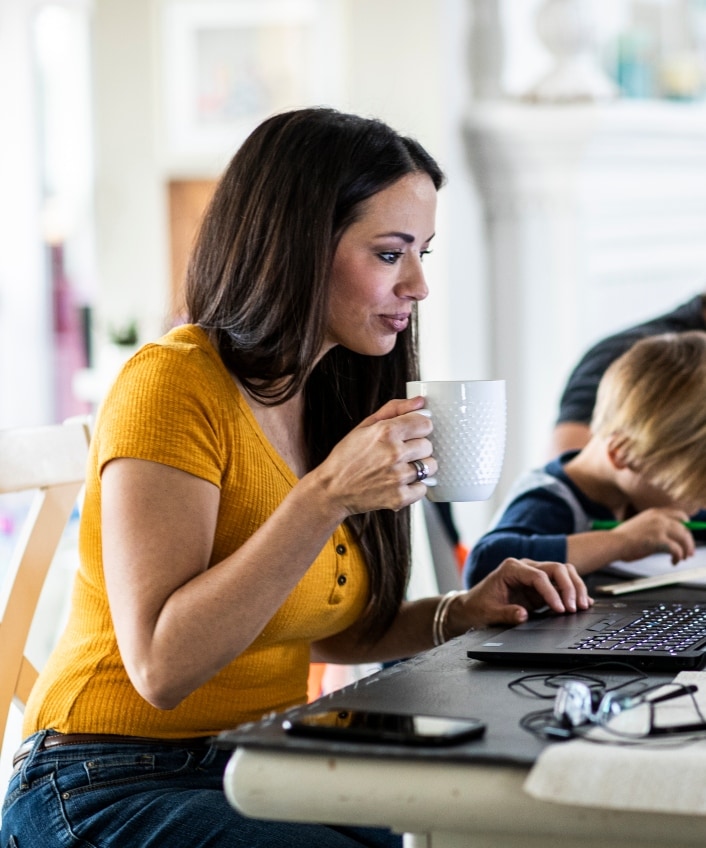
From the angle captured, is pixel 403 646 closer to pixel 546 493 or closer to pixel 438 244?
pixel 546 493

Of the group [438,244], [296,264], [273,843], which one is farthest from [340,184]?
[438,244]

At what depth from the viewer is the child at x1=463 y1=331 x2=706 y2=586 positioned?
1.59m

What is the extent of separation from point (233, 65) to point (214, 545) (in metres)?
4.72

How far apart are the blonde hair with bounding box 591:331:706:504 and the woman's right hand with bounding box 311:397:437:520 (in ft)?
2.20

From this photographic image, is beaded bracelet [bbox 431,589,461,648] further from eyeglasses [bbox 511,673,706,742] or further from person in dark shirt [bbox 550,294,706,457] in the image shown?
person in dark shirt [bbox 550,294,706,457]

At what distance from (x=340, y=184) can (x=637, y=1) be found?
3.29m

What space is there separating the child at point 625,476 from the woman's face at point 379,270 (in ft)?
1.31

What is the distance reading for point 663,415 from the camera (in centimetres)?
170

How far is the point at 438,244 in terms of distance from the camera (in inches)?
127

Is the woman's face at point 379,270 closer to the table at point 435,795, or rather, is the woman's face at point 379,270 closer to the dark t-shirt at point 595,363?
the table at point 435,795

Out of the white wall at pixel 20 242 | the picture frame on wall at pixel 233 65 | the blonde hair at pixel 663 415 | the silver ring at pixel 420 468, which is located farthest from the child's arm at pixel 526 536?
the picture frame on wall at pixel 233 65

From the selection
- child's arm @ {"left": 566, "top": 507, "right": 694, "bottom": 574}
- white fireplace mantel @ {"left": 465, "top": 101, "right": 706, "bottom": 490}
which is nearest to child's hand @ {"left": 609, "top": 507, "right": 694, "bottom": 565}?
child's arm @ {"left": 566, "top": 507, "right": 694, "bottom": 574}

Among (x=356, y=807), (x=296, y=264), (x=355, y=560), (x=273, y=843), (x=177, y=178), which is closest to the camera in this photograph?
(x=356, y=807)

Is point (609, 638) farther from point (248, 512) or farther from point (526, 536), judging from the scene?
point (526, 536)
